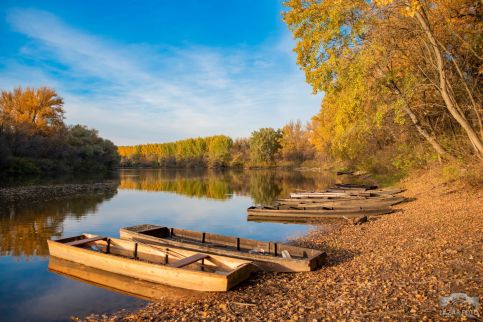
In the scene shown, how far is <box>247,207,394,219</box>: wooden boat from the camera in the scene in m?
18.7

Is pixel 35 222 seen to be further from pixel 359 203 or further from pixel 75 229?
pixel 359 203

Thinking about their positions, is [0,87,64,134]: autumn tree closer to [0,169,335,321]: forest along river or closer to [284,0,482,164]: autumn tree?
[0,169,335,321]: forest along river

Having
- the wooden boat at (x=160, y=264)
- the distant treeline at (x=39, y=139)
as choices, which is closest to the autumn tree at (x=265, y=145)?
the distant treeline at (x=39, y=139)

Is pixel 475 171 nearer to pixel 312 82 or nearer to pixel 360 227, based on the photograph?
pixel 360 227

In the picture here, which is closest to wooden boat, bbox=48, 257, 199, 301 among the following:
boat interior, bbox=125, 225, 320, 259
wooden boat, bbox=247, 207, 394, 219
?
boat interior, bbox=125, 225, 320, 259

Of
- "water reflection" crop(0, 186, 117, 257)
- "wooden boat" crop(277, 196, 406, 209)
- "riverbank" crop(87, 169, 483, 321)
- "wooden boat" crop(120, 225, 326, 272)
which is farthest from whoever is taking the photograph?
"wooden boat" crop(277, 196, 406, 209)

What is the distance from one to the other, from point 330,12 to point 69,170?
6381cm

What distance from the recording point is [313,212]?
19500 mm

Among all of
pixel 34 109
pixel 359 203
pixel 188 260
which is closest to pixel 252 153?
pixel 34 109

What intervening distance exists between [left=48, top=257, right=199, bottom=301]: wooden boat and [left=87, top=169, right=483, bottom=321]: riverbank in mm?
642

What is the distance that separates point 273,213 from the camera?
20.0m

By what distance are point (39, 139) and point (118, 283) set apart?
193ft

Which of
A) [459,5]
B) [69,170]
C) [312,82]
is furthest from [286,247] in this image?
[69,170]

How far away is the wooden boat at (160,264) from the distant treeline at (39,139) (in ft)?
156
